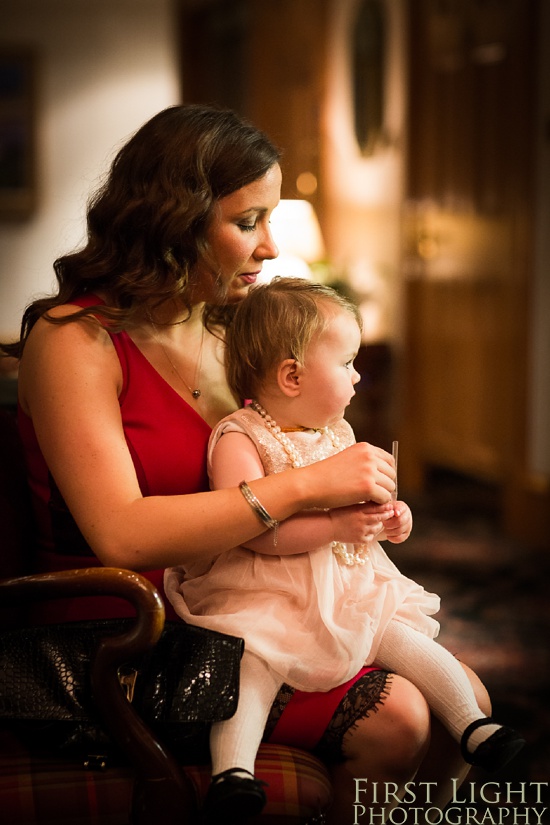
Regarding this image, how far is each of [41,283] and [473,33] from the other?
10.6 feet

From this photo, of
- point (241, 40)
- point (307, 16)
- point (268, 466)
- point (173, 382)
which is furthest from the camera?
point (241, 40)

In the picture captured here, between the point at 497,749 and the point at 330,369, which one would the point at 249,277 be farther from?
the point at 497,749

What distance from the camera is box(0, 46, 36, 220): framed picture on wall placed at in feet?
21.8

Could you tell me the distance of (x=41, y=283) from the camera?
21.5ft

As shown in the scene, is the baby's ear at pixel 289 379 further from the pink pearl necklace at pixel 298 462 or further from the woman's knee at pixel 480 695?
the woman's knee at pixel 480 695

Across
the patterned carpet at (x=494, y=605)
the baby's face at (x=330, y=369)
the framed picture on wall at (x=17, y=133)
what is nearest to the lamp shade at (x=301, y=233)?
the patterned carpet at (x=494, y=605)

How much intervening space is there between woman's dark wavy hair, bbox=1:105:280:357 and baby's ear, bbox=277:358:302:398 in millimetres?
214

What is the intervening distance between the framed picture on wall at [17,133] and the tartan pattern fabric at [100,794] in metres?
5.80

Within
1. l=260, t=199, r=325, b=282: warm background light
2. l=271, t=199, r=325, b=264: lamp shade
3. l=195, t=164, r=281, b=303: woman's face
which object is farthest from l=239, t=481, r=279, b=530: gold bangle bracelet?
l=271, t=199, r=325, b=264: lamp shade

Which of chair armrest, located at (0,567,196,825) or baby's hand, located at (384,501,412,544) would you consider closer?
chair armrest, located at (0,567,196,825)

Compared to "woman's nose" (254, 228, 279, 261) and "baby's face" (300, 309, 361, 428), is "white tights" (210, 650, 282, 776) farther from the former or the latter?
"woman's nose" (254, 228, 279, 261)

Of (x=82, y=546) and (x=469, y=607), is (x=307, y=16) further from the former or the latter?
(x=82, y=546)

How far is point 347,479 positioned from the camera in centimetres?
138

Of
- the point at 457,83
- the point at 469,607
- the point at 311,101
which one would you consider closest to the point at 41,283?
the point at 311,101
